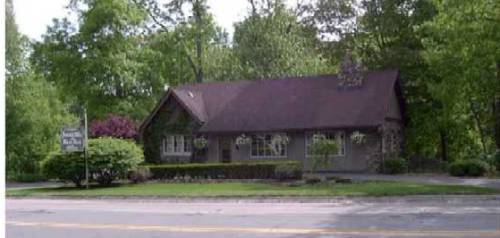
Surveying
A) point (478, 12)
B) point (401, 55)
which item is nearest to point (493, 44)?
point (478, 12)

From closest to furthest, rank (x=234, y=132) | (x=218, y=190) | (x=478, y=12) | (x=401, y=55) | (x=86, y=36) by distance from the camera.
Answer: (x=218, y=190)
(x=478, y=12)
(x=234, y=132)
(x=401, y=55)
(x=86, y=36)

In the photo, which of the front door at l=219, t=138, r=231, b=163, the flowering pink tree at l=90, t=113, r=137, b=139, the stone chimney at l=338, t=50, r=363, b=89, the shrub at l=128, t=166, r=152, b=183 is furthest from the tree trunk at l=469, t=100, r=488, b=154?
the flowering pink tree at l=90, t=113, r=137, b=139

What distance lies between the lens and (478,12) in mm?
30453

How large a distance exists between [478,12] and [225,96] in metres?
19.2

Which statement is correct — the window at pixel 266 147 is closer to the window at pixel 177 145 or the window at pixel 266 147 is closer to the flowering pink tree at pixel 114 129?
the window at pixel 177 145

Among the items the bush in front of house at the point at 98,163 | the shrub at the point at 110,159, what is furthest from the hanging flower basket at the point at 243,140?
the bush in front of house at the point at 98,163

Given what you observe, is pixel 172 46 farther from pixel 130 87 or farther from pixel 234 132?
pixel 234 132

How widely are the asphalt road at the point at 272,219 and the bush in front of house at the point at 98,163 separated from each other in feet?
28.9

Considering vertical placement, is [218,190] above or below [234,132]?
below

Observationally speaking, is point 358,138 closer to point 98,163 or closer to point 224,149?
point 224,149

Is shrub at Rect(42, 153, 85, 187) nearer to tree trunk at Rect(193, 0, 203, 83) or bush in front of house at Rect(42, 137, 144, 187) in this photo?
bush in front of house at Rect(42, 137, 144, 187)

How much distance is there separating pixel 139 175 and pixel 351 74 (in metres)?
14.7

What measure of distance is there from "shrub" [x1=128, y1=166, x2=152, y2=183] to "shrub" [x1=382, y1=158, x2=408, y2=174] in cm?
1251

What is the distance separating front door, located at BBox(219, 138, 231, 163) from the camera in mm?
42375
